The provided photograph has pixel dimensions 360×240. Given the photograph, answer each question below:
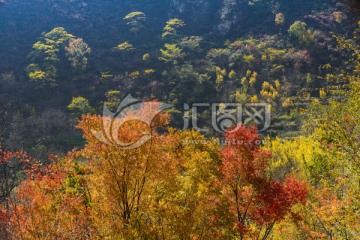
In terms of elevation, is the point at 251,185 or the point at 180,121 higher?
the point at 251,185

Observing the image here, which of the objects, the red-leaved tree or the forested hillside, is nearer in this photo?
the forested hillside

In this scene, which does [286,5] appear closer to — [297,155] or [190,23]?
[190,23]

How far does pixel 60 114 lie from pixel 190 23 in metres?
33.0

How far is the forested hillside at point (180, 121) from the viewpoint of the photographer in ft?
29.0

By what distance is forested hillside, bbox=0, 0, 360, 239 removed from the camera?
29.0 ft

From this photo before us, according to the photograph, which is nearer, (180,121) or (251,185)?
(251,185)

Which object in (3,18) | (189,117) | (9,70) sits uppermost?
(3,18)

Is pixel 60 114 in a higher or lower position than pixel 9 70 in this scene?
lower

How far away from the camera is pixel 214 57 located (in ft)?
149

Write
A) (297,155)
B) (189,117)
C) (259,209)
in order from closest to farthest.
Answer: (259,209) < (297,155) < (189,117)

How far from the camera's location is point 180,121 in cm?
3512

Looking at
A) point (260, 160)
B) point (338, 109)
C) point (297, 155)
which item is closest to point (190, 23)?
point (297, 155)

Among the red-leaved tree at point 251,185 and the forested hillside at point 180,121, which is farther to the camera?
the red-leaved tree at point 251,185

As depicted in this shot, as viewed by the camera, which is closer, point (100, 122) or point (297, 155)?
point (100, 122)
